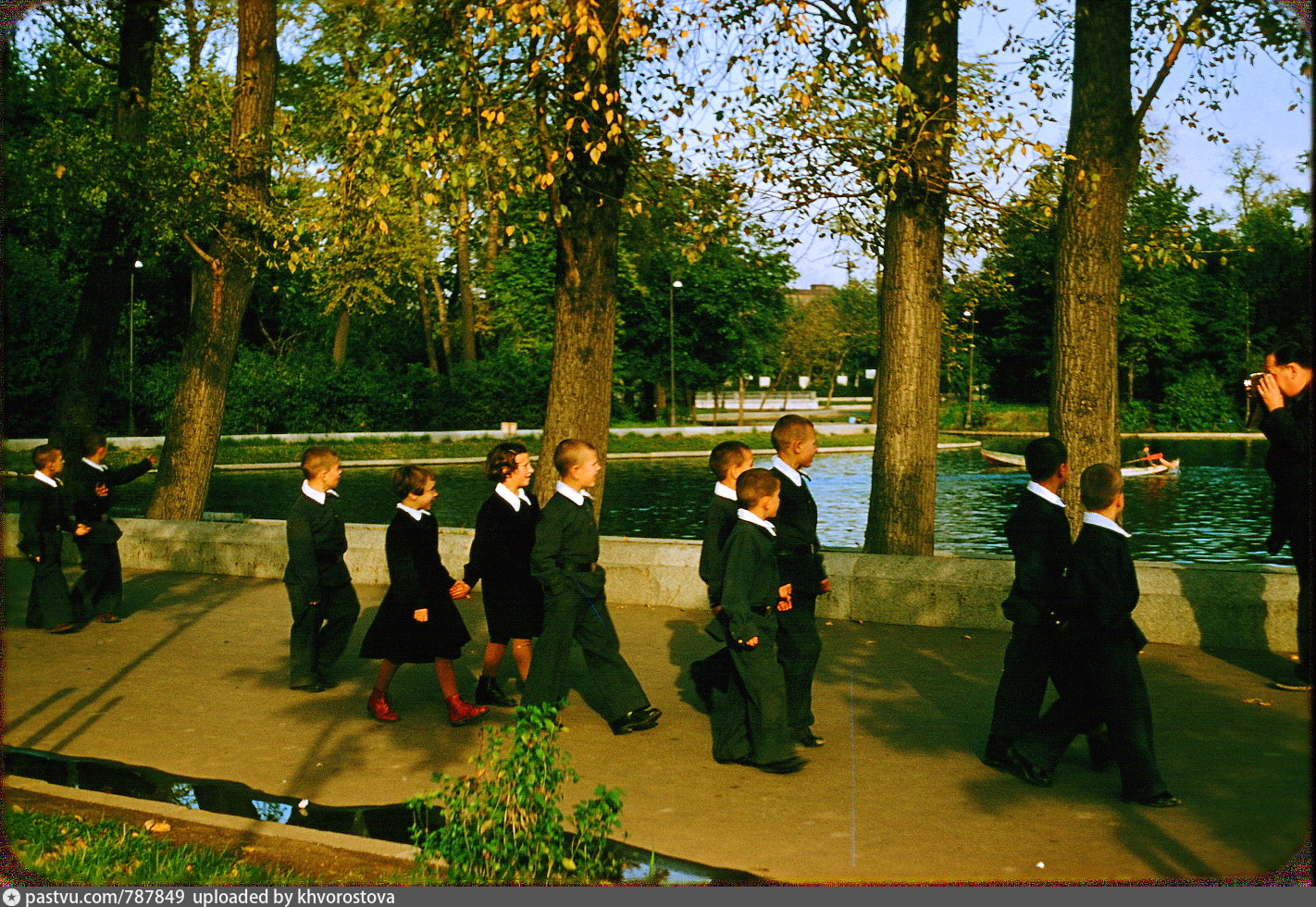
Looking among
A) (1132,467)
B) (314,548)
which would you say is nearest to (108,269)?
(314,548)

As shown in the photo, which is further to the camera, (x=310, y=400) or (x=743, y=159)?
(x=310, y=400)

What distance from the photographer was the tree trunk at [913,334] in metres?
11.3

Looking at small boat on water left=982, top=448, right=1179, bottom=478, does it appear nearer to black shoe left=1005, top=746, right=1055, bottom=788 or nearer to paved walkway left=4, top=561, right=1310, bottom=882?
paved walkway left=4, top=561, right=1310, bottom=882

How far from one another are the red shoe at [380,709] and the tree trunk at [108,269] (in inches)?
381

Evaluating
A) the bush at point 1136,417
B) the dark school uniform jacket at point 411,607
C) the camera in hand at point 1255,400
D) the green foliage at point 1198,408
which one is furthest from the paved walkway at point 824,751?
the green foliage at point 1198,408

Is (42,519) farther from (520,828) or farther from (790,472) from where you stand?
(520,828)

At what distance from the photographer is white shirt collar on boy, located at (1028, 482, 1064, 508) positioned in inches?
241

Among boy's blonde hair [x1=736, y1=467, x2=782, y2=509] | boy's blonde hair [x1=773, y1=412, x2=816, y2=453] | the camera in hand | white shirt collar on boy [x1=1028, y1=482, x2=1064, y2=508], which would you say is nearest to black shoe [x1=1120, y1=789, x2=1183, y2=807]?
white shirt collar on boy [x1=1028, y1=482, x2=1064, y2=508]

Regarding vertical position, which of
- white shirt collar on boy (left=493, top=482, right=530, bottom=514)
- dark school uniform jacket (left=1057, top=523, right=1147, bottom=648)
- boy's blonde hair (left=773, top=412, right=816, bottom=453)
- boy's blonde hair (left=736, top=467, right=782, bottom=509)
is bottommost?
dark school uniform jacket (left=1057, top=523, right=1147, bottom=648)

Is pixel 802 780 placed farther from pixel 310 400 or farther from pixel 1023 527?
pixel 310 400

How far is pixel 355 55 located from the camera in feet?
40.7

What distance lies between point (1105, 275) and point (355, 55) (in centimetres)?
756

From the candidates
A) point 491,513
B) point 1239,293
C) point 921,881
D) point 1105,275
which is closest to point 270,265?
point 491,513

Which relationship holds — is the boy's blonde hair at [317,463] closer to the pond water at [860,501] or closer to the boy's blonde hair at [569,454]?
the boy's blonde hair at [569,454]
